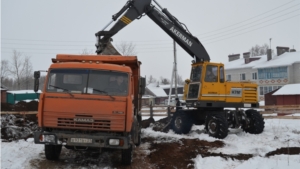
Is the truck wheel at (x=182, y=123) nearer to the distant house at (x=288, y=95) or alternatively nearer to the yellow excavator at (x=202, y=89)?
the yellow excavator at (x=202, y=89)

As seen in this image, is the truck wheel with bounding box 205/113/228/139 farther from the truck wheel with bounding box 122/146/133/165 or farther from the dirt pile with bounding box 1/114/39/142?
the dirt pile with bounding box 1/114/39/142

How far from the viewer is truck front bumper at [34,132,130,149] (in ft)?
24.6

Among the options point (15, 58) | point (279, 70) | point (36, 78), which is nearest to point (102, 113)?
point (36, 78)

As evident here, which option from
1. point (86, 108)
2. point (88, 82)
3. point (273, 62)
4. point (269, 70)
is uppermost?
point (273, 62)

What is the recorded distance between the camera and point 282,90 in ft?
113

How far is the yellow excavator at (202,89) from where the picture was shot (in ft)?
44.3

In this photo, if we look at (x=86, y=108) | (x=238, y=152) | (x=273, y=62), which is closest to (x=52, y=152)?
(x=86, y=108)

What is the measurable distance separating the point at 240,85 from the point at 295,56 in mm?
36433

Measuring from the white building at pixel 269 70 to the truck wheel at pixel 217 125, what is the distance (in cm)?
3552

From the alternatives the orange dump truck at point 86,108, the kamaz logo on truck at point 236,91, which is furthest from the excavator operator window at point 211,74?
the orange dump truck at point 86,108

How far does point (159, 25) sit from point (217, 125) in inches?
211

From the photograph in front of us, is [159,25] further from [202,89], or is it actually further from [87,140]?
[87,140]

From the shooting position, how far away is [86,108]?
7.60 m

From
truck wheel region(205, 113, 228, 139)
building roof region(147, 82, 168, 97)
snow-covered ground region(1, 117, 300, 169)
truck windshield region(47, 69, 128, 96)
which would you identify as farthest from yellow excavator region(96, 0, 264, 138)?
building roof region(147, 82, 168, 97)
